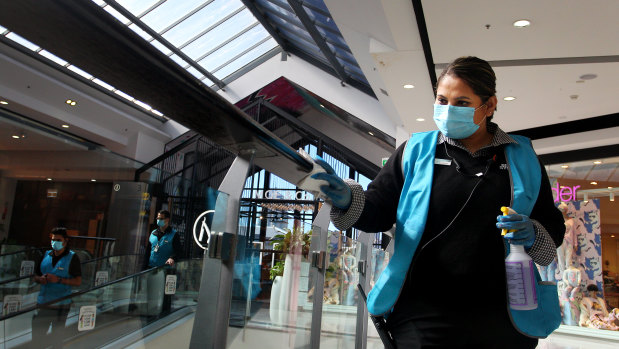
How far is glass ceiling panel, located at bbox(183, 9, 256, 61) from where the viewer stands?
1323 centimetres

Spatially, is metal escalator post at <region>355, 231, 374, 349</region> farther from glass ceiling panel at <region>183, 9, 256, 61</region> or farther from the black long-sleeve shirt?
glass ceiling panel at <region>183, 9, 256, 61</region>

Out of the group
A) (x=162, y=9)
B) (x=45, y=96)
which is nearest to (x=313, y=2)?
(x=162, y=9)

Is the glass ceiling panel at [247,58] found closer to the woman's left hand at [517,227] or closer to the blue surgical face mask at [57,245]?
the blue surgical face mask at [57,245]

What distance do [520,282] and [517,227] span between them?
125 millimetres

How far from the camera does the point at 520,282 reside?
1.14m

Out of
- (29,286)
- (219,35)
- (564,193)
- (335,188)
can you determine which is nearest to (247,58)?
(219,35)

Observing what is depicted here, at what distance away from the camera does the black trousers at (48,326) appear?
81.4 inches

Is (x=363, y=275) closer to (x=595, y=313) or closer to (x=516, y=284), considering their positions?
(x=516, y=284)

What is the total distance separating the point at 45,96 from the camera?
12.3m

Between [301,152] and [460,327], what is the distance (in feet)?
1.88

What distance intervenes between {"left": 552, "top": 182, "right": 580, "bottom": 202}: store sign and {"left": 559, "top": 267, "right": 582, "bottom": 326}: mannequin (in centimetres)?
134

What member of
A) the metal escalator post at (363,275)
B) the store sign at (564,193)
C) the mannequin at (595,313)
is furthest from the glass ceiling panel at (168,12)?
the mannequin at (595,313)

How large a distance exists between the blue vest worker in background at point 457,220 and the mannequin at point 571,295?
885 centimetres

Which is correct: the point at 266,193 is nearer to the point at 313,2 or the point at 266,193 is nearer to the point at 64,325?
the point at 313,2
